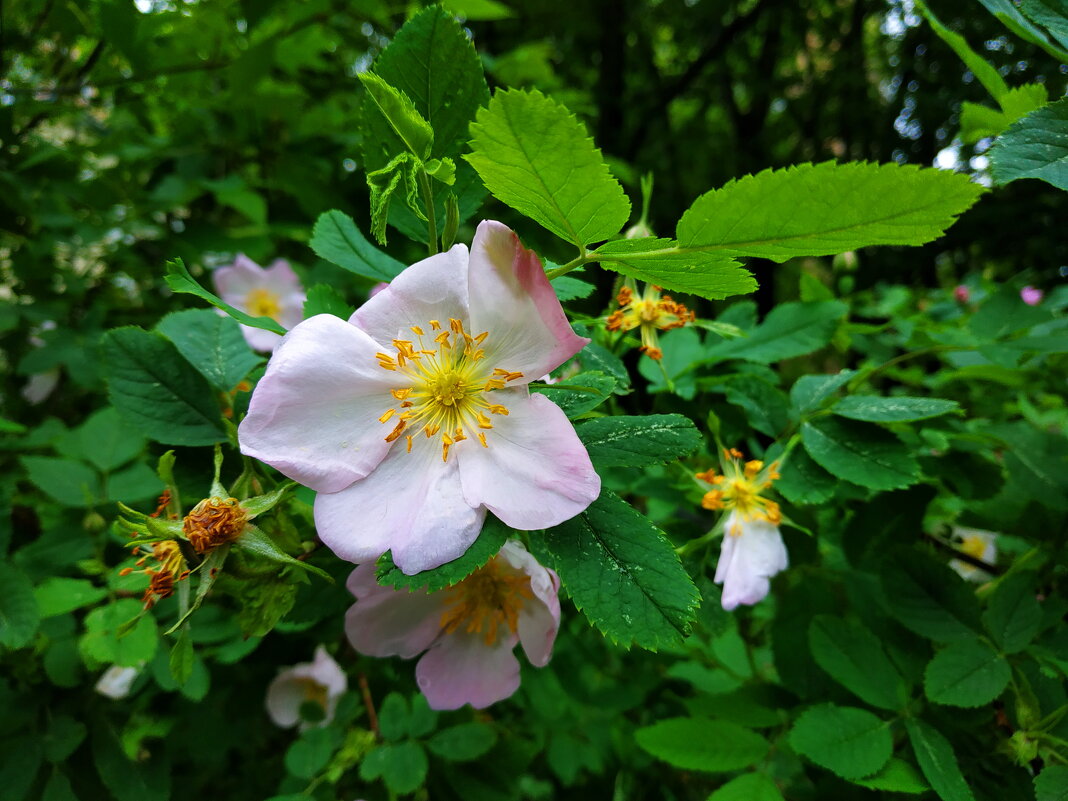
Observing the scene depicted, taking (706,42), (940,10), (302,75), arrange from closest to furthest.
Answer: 1. (302,75)
2. (940,10)
3. (706,42)

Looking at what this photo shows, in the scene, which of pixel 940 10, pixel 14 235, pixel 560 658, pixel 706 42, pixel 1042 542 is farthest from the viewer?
pixel 706 42

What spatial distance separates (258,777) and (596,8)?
4040mm

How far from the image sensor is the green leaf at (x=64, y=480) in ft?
3.43

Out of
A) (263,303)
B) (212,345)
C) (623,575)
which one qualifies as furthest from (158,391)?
(263,303)

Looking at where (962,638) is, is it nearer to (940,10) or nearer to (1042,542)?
(1042,542)

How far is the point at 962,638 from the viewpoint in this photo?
0.82m

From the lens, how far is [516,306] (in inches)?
20.5

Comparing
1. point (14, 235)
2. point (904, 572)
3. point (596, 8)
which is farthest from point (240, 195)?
point (596, 8)

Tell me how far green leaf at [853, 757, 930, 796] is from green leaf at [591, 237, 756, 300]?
619 mm

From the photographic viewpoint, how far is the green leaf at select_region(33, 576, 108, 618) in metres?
0.91

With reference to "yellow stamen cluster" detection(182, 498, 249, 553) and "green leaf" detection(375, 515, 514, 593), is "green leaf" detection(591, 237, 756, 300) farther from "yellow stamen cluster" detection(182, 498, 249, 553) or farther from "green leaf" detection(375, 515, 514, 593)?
"yellow stamen cluster" detection(182, 498, 249, 553)

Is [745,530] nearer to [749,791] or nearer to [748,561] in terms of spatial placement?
[748,561]

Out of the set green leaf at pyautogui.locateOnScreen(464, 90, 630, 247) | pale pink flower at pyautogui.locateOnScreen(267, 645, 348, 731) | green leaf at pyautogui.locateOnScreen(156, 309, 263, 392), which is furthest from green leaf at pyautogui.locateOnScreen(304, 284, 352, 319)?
pale pink flower at pyautogui.locateOnScreen(267, 645, 348, 731)

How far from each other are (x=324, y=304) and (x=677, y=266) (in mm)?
367
